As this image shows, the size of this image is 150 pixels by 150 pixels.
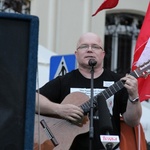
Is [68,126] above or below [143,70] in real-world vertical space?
below

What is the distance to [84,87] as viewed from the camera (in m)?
3.57

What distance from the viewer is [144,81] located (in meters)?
4.37

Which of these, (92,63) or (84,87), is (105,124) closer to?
(92,63)

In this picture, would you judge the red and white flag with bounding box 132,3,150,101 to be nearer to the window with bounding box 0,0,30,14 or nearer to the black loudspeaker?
the black loudspeaker

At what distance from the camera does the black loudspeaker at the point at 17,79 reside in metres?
1.78

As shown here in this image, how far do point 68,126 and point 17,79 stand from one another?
1.78 m

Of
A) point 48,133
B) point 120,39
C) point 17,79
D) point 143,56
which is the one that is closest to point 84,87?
point 48,133

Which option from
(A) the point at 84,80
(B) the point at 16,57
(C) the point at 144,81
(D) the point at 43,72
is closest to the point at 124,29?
(D) the point at 43,72

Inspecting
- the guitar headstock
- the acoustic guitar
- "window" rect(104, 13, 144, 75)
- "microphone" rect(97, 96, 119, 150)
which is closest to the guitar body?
the acoustic guitar

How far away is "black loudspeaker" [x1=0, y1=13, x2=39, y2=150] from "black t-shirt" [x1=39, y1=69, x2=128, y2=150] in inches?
66.1

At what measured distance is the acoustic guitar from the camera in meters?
3.45

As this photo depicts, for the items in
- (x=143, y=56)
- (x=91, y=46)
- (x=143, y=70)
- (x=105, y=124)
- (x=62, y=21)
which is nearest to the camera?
(x=105, y=124)

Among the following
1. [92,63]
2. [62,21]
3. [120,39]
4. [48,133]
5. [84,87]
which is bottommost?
[120,39]

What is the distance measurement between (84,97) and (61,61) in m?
1.83
